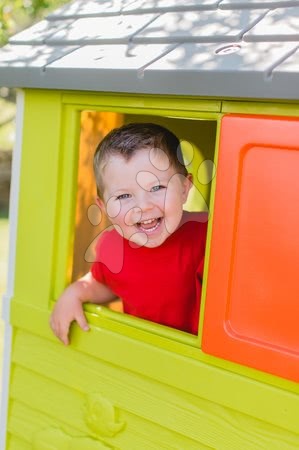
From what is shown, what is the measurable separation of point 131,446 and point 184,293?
1.98ft

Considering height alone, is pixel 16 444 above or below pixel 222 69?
below

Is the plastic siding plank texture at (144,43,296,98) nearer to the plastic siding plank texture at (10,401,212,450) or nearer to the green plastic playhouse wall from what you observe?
the green plastic playhouse wall

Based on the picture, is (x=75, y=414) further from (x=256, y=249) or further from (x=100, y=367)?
(x=256, y=249)

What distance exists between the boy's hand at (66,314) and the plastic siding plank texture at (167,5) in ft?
3.62

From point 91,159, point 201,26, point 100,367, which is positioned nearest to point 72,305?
point 100,367

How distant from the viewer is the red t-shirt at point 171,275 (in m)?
3.00

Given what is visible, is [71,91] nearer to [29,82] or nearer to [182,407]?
[29,82]

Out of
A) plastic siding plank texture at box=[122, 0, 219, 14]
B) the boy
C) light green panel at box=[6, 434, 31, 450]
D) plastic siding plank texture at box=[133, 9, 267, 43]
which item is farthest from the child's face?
light green panel at box=[6, 434, 31, 450]

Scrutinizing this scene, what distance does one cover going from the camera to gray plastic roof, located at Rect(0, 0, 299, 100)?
224cm

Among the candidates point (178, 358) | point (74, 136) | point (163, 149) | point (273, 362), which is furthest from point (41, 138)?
point (273, 362)

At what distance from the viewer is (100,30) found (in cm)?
297

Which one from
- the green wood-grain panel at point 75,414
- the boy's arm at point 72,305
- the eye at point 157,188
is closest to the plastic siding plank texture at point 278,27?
the eye at point 157,188

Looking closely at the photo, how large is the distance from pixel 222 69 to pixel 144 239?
0.85 metres

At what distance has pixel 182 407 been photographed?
2656 millimetres
